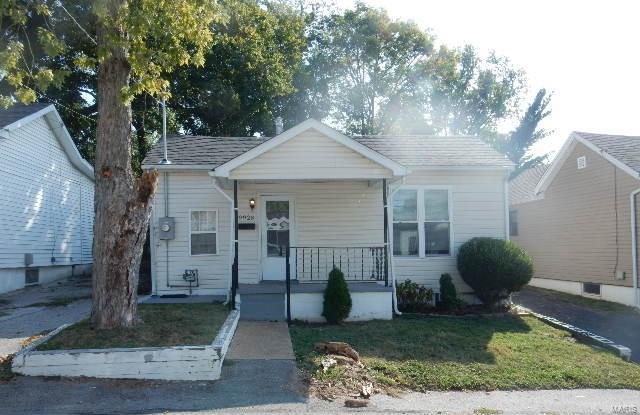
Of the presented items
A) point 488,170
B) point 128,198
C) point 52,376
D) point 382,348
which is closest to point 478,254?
point 488,170

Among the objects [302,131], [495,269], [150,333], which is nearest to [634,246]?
[495,269]

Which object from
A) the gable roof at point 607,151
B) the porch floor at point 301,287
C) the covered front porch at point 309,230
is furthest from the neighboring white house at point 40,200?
the gable roof at point 607,151

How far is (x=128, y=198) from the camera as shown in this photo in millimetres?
8156

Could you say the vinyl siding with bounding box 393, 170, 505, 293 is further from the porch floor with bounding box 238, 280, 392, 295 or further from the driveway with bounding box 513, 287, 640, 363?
the driveway with bounding box 513, 287, 640, 363

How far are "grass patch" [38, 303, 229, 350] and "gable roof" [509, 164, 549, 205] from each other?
43.7 feet

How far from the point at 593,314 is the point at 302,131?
8.08 m

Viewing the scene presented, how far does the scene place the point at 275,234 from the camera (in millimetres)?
13047

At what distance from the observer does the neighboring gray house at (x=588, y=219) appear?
1388 centimetres

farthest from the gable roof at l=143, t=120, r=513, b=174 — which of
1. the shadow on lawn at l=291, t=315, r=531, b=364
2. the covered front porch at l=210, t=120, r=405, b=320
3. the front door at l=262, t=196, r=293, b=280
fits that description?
the shadow on lawn at l=291, t=315, r=531, b=364

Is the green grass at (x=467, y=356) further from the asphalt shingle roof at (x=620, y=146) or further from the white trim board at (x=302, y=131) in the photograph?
the asphalt shingle roof at (x=620, y=146)

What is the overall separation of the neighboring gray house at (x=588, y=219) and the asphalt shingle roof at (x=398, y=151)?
3.42 metres

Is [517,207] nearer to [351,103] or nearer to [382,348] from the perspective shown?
[382,348]

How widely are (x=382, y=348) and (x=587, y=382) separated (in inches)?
118

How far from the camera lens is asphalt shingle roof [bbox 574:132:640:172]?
13852mm
